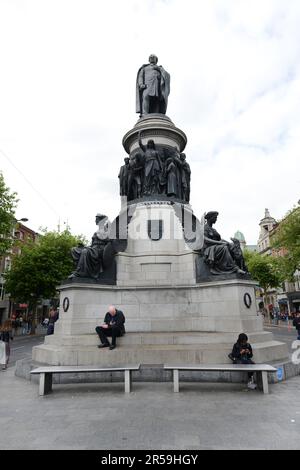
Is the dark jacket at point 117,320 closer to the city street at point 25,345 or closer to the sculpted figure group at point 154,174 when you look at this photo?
the city street at point 25,345

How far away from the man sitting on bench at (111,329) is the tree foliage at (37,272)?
82.5 feet

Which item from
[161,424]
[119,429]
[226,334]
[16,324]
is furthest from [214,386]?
[16,324]

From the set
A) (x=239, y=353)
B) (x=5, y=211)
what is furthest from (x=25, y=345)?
(x=239, y=353)

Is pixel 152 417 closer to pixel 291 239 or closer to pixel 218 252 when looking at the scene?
Result: pixel 218 252

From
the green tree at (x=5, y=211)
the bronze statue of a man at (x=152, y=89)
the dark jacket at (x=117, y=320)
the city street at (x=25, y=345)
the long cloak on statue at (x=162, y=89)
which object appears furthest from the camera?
the green tree at (x=5, y=211)

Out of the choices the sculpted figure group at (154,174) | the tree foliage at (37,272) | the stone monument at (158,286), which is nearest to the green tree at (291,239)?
the sculpted figure group at (154,174)

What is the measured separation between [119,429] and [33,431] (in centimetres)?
121

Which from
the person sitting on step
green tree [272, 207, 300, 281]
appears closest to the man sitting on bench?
the person sitting on step

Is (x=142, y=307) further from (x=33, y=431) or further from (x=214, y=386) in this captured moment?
(x=33, y=431)

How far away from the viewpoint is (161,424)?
4750 mm

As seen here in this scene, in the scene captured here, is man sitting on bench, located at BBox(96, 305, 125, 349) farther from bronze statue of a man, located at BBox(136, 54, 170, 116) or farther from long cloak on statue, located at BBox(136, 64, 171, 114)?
long cloak on statue, located at BBox(136, 64, 171, 114)

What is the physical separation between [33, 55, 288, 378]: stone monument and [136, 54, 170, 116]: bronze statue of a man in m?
3.64

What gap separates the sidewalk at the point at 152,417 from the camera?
162 inches

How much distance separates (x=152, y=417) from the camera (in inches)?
199
